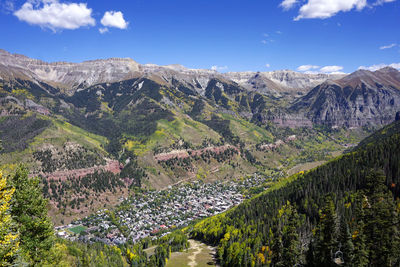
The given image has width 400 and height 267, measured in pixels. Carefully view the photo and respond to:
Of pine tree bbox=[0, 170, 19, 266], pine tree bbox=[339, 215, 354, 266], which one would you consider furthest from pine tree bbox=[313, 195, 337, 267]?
pine tree bbox=[0, 170, 19, 266]

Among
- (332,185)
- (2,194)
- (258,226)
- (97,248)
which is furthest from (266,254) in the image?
(2,194)

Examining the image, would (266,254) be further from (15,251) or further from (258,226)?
(15,251)

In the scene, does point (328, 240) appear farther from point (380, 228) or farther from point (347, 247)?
point (380, 228)

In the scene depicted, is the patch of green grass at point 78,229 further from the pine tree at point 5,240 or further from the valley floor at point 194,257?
the pine tree at point 5,240

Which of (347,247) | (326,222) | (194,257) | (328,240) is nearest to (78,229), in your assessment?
(194,257)

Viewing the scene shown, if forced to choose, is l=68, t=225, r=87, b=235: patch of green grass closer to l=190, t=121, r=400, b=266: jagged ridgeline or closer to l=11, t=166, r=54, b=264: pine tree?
l=190, t=121, r=400, b=266: jagged ridgeline

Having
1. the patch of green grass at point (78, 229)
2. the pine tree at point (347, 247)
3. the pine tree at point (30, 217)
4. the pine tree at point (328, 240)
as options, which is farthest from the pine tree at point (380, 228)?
the patch of green grass at point (78, 229)
